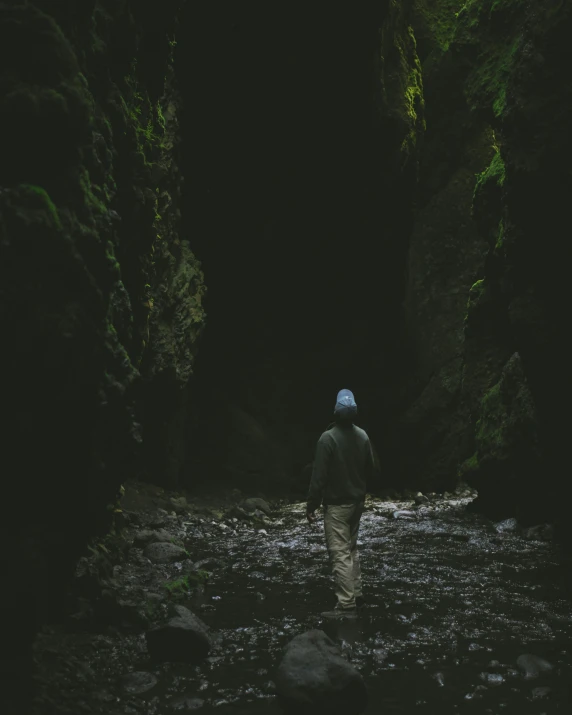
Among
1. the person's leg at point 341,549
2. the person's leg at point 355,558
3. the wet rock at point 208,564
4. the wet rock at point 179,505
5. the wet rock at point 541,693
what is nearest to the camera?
the wet rock at point 541,693

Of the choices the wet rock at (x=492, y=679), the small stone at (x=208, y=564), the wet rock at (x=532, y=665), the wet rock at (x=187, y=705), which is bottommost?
the wet rock at (x=187, y=705)

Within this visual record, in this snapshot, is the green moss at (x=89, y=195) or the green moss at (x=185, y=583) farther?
the green moss at (x=185, y=583)

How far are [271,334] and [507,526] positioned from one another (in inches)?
517

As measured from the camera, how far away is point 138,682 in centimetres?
491

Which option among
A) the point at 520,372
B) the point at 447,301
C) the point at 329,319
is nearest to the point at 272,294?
the point at 329,319

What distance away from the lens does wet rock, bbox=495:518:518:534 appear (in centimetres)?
1237

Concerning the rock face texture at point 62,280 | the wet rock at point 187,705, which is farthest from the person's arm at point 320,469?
the wet rock at point 187,705

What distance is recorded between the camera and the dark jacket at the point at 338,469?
7391 millimetres

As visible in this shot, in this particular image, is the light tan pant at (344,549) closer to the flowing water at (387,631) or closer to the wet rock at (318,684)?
the flowing water at (387,631)

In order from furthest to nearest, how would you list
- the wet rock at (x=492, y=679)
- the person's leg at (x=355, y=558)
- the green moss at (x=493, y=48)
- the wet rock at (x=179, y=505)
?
the green moss at (x=493, y=48)
the wet rock at (x=179, y=505)
the person's leg at (x=355, y=558)
the wet rock at (x=492, y=679)

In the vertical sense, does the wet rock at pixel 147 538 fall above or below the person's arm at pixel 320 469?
below

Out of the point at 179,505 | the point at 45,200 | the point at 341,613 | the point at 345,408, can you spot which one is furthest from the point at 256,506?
the point at 45,200

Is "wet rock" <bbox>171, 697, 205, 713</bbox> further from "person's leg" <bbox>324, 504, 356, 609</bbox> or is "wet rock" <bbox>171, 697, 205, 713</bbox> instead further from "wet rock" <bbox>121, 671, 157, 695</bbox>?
"person's leg" <bbox>324, 504, 356, 609</bbox>

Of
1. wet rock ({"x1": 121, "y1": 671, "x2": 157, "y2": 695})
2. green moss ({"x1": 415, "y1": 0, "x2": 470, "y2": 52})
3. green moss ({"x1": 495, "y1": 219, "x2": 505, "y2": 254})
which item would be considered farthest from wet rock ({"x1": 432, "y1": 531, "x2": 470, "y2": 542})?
green moss ({"x1": 415, "y1": 0, "x2": 470, "y2": 52})
